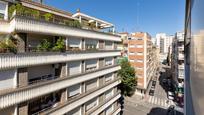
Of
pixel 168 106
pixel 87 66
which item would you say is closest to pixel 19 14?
pixel 87 66

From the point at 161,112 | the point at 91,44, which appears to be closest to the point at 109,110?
the point at 91,44

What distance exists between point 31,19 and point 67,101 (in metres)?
5.83

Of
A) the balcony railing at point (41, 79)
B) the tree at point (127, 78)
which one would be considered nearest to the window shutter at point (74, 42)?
the balcony railing at point (41, 79)

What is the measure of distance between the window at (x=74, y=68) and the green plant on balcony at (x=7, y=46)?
172 inches

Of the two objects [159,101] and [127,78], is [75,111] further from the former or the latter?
[159,101]

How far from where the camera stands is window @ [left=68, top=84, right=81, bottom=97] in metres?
10.8

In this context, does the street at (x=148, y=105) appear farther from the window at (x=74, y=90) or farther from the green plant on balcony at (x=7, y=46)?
the green plant on balcony at (x=7, y=46)

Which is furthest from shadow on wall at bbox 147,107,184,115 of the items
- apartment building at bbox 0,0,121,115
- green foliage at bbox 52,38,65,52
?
green foliage at bbox 52,38,65,52

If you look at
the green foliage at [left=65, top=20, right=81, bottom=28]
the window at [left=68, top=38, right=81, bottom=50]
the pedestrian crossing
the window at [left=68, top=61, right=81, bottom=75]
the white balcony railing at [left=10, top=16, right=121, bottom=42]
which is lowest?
the pedestrian crossing

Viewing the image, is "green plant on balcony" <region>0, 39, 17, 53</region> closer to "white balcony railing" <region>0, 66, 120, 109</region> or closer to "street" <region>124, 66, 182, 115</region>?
"white balcony railing" <region>0, 66, 120, 109</region>

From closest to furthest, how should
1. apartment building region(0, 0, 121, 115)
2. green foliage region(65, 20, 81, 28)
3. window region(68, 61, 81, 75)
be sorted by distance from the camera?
apartment building region(0, 0, 121, 115) → green foliage region(65, 20, 81, 28) → window region(68, 61, 81, 75)

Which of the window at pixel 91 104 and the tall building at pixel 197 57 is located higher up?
the tall building at pixel 197 57

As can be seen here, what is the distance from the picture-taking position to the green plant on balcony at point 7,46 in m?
6.40

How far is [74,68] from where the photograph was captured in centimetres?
1120
